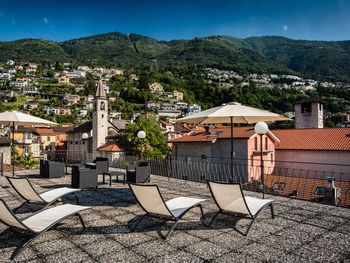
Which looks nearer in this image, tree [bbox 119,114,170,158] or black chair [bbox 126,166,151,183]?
black chair [bbox 126,166,151,183]

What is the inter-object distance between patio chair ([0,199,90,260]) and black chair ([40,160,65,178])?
19.9 ft

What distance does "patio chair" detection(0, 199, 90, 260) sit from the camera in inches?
128

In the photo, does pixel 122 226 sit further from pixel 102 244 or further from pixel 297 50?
pixel 297 50

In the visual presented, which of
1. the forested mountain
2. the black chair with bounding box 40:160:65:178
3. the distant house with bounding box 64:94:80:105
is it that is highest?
the forested mountain

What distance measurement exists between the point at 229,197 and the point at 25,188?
3.63 m

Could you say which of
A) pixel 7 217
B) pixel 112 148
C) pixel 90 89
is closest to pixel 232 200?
pixel 7 217

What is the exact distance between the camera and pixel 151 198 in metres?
4.05

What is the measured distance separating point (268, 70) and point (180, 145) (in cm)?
14463

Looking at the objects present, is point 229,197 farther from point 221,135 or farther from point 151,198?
point 221,135

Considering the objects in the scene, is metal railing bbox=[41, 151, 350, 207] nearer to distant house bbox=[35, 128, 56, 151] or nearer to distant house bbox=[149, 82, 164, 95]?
distant house bbox=[35, 128, 56, 151]

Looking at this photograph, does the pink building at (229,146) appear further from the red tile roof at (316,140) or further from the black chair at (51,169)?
the black chair at (51,169)

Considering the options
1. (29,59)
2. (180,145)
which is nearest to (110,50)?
(29,59)

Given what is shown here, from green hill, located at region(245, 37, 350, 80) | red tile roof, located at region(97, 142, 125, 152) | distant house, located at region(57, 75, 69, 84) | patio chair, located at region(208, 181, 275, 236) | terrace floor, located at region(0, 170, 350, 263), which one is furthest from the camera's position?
green hill, located at region(245, 37, 350, 80)

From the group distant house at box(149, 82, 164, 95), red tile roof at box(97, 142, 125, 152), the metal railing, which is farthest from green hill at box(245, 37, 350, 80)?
the metal railing
